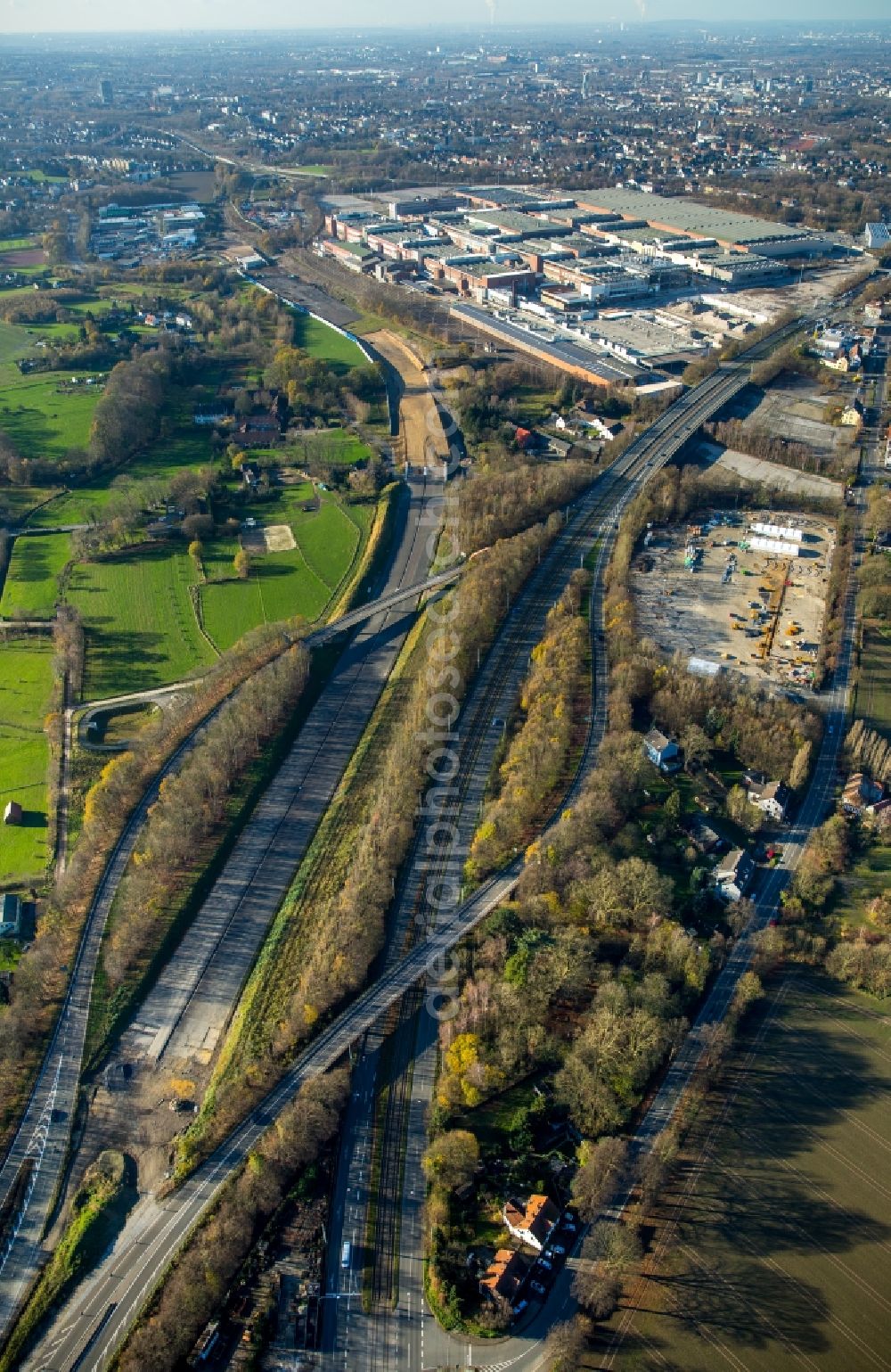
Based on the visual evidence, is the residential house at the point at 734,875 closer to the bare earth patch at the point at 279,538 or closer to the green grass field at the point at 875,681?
the green grass field at the point at 875,681

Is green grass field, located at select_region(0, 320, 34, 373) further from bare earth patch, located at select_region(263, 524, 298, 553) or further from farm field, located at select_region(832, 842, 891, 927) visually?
farm field, located at select_region(832, 842, 891, 927)

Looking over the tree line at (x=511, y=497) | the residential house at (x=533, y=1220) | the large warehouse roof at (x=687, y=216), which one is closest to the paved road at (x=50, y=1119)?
the residential house at (x=533, y=1220)

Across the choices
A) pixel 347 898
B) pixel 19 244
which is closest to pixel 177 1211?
pixel 347 898

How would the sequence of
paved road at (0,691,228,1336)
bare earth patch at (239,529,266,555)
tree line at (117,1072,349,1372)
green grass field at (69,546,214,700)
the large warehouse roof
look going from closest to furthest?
tree line at (117,1072,349,1372) → paved road at (0,691,228,1336) → green grass field at (69,546,214,700) → bare earth patch at (239,529,266,555) → the large warehouse roof

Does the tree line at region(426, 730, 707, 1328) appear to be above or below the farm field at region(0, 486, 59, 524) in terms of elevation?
below

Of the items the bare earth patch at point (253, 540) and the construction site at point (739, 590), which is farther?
the bare earth patch at point (253, 540)

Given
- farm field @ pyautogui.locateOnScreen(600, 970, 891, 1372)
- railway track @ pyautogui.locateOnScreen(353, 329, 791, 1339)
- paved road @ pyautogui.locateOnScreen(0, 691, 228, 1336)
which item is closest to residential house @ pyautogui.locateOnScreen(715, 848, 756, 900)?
farm field @ pyautogui.locateOnScreen(600, 970, 891, 1372)
